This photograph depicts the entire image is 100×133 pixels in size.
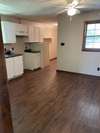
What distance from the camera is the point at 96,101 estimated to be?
2734mm

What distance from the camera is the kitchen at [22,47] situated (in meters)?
4.16

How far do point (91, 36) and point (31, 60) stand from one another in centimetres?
278

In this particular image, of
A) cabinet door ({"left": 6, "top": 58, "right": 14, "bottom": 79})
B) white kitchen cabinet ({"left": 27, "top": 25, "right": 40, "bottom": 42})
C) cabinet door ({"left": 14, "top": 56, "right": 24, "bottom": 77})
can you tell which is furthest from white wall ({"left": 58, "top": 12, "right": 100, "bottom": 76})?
cabinet door ({"left": 6, "top": 58, "right": 14, "bottom": 79})

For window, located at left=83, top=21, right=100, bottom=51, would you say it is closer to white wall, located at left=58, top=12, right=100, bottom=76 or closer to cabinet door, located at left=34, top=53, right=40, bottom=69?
white wall, located at left=58, top=12, right=100, bottom=76

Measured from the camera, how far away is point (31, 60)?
214 inches

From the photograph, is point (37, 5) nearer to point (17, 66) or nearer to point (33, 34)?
point (17, 66)

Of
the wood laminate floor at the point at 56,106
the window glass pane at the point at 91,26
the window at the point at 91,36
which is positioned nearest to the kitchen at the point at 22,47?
the wood laminate floor at the point at 56,106

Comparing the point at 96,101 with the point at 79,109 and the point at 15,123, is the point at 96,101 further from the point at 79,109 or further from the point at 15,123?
the point at 15,123

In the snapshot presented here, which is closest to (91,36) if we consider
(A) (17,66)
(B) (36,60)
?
(B) (36,60)

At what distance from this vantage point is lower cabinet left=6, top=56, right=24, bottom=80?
4.01m

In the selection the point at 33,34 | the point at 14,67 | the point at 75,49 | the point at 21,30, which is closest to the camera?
the point at 14,67

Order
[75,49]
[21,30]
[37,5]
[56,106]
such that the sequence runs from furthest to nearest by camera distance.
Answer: [21,30]
[75,49]
[37,5]
[56,106]

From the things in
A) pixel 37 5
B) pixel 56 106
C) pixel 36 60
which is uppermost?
pixel 37 5

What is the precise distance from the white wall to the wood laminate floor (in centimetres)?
78
